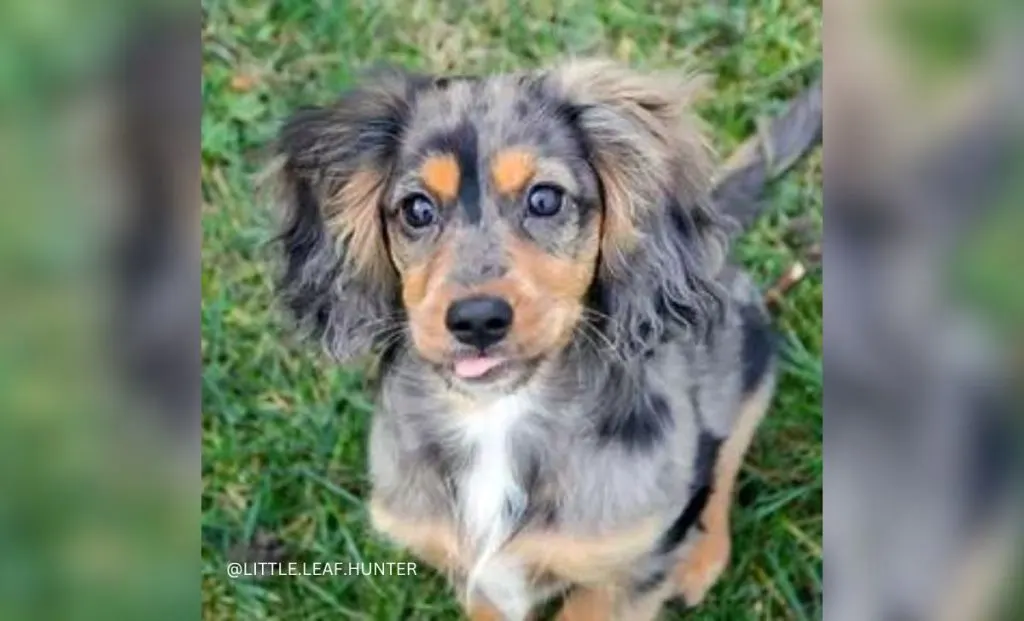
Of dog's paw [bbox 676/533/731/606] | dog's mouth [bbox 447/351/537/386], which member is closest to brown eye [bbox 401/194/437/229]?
dog's mouth [bbox 447/351/537/386]

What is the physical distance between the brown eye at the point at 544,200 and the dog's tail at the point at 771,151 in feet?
0.60

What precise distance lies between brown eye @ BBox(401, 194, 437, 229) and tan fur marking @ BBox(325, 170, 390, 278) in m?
0.03

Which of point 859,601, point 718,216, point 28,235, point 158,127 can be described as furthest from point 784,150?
point 28,235

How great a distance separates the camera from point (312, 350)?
5.55ft

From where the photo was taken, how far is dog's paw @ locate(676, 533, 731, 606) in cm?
168

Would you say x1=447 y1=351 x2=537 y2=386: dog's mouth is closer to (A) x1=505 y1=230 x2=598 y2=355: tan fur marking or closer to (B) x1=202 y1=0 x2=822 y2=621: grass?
(A) x1=505 y1=230 x2=598 y2=355: tan fur marking

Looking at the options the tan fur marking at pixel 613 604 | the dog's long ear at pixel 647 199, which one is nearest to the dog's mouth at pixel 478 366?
the dog's long ear at pixel 647 199

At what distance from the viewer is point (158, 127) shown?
1.66m

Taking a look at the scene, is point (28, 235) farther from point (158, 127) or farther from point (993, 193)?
point (993, 193)

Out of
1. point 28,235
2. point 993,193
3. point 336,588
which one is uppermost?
point 993,193

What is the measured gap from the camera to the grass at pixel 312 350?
166 centimetres

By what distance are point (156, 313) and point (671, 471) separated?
19.4 inches

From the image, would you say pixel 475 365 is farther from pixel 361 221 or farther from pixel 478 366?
pixel 361 221

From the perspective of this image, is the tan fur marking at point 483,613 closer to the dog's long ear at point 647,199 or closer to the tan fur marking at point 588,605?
the tan fur marking at point 588,605
